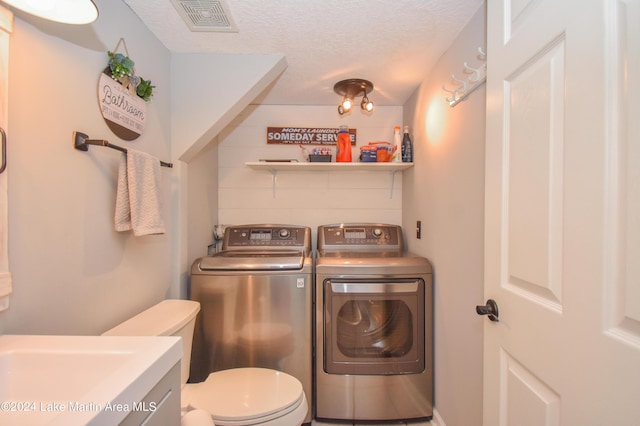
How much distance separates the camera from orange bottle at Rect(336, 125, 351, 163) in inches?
85.2

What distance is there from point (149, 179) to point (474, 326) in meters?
1.64

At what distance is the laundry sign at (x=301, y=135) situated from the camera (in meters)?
2.37

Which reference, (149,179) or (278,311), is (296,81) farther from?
(278,311)

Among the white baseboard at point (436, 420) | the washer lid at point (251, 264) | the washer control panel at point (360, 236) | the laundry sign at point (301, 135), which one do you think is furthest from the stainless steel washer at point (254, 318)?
the laundry sign at point (301, 135)

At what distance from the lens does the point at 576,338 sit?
0.60 metres

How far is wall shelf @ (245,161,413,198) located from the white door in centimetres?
118

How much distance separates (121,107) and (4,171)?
1.83ft

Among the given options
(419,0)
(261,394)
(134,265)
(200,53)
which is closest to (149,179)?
(134,265)

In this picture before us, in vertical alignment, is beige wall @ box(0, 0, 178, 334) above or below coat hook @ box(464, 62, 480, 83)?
below

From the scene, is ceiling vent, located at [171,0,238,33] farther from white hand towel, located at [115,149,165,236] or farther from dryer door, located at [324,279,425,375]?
dryer door, located at [324,279,425,375]

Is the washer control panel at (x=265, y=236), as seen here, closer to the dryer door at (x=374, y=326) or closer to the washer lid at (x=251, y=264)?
the washer lid at (x=251, y=264)

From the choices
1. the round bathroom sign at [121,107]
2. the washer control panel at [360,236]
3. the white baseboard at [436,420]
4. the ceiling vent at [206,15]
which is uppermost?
the ceiling vent at [206,15]

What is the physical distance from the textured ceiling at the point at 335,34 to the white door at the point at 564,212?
503 millimetres

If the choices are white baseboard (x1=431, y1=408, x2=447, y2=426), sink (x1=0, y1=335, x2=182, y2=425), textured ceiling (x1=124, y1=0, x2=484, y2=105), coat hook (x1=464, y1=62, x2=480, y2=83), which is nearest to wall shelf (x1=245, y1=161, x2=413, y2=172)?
textured ceiling (x1=124, y1=0, x2=484, y2=105)
